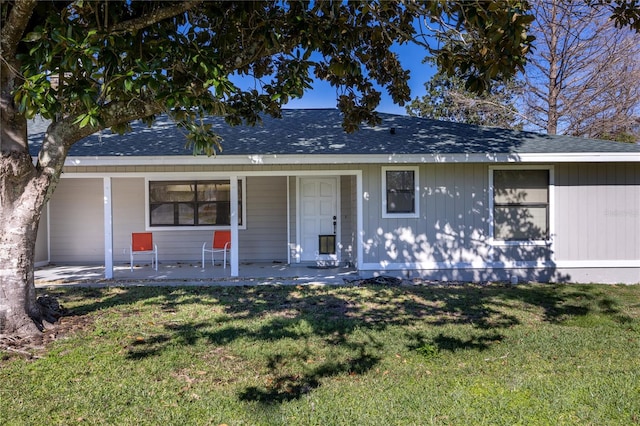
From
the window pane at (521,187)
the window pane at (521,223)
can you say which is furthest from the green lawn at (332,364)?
the window pane at (521,187)

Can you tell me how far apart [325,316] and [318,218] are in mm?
4669

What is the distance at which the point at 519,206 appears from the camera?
8.73m

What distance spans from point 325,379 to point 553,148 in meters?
6.95

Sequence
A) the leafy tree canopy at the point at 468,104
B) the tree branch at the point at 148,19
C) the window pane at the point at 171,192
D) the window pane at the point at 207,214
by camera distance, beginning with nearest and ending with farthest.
→ the tree branch at the point at 148,19, the window pane at the point at 171,192, the window pane at the point at 207,214, the leafy tree canopy at the point at 468,104

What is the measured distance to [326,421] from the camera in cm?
315

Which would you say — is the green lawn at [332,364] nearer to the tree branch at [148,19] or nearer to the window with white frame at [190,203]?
the tree branch at [148,19]

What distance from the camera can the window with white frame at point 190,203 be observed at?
10.7 m

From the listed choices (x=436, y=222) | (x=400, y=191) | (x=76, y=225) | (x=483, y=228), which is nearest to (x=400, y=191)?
(x=400, y=191)

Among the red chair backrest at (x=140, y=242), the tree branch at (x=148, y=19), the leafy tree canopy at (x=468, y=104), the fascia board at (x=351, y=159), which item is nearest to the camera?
the tree branch at (x=148, y=19)

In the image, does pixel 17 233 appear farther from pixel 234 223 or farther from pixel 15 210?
pixel 234 223

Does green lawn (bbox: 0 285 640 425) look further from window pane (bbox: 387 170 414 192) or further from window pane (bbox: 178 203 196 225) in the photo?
window pane (bbox: 178 203 196 225)

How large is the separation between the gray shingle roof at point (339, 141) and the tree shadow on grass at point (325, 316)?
2595 mm

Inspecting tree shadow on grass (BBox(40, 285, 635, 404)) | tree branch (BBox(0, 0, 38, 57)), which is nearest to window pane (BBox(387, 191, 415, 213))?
tree shadow on grass (BBox(40, 285, 635, 404))

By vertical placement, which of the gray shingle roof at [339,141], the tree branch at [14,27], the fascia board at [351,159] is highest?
the tree branch at [14,27]
